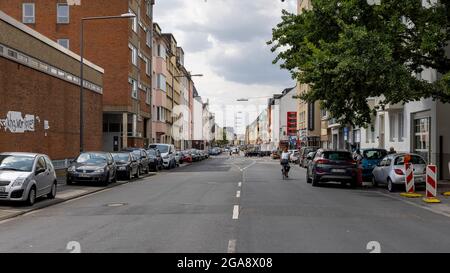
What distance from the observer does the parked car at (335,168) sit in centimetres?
2314

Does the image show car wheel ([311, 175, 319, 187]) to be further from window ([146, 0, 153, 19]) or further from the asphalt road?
window ([146, 0, 153, 19])

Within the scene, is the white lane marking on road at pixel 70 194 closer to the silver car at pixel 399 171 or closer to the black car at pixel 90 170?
the black car at pixel 90 170

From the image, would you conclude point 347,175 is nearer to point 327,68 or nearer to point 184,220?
point 327,68

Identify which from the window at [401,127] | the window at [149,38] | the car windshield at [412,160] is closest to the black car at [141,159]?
the car windshield at [412,160]

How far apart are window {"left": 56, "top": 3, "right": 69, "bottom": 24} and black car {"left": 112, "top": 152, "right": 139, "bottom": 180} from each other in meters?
20.4

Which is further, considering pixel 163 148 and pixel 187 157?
pixel 187 157

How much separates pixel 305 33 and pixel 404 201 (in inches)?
339

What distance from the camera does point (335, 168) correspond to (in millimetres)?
23141

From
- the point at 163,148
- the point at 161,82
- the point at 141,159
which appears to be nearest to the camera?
the point at 141,159

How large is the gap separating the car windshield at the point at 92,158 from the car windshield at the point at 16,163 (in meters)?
7.61

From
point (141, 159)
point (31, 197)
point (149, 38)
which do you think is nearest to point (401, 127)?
point (141, 159)

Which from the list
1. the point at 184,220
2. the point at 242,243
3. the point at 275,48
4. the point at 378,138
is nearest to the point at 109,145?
the point at 378,138

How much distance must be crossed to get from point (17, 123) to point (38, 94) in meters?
3.04

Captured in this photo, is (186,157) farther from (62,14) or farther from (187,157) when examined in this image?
(62,14)
